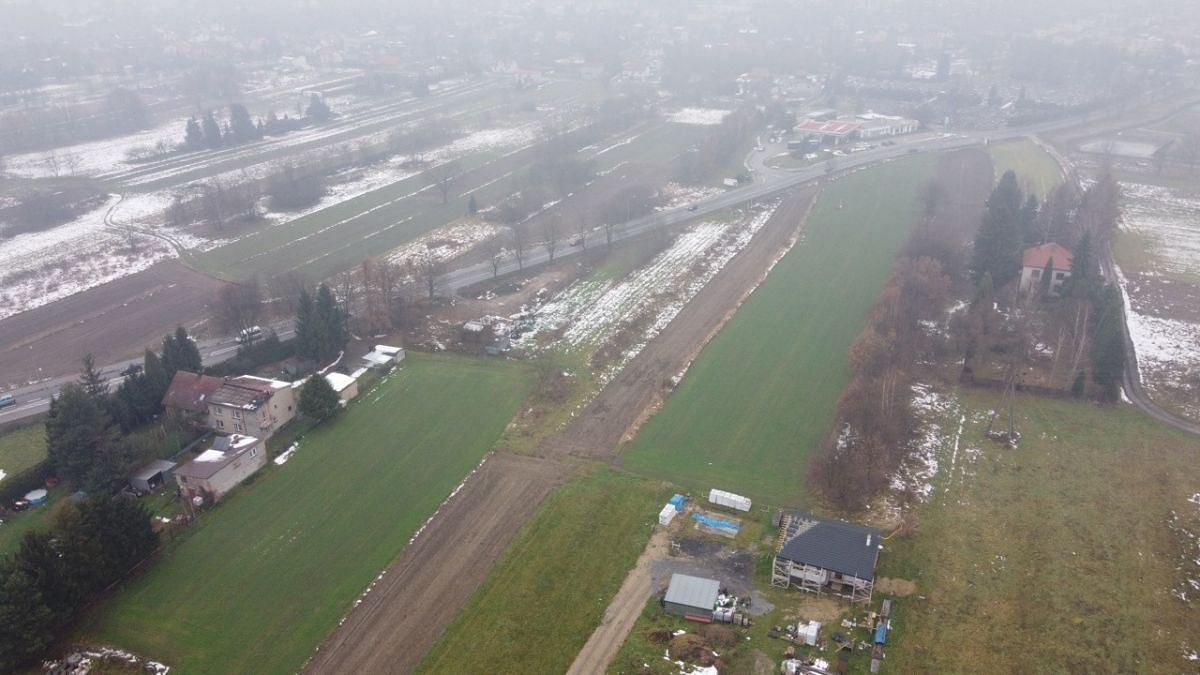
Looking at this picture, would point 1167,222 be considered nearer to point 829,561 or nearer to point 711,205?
point 711,205

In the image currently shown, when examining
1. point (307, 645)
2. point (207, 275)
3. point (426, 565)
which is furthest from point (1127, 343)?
point (207, 275)

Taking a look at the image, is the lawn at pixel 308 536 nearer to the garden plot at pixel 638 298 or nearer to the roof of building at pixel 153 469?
the roof of building at pixel 153 469

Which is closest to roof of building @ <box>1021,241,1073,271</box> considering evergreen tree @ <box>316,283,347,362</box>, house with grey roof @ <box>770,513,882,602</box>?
house with grey roof @ <box>770,513,882,602</box>

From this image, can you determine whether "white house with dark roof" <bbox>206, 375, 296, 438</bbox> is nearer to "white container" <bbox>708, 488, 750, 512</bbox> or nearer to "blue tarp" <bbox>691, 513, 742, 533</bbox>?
"blue tarp" <bbox>691, 513, 742, 533</bbox>

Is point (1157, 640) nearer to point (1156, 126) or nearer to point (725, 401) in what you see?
point (725, 401)

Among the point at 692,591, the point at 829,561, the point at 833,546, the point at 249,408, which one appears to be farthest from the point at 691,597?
the point at 249,408

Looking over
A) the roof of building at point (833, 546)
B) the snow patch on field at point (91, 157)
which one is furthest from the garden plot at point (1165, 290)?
the snow patch on field at point (91, 157)
